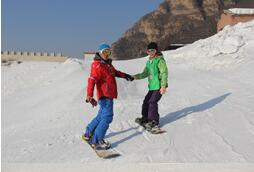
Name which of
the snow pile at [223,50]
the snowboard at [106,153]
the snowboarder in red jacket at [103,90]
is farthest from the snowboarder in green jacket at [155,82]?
the snow pile at [223,50]

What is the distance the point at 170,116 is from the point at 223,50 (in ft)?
28.8

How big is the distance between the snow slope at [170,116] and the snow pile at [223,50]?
40 millimetres

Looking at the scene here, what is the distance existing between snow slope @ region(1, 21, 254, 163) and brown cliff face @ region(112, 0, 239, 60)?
155 feet

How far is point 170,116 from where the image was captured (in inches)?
313

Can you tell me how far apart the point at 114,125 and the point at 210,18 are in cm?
6575

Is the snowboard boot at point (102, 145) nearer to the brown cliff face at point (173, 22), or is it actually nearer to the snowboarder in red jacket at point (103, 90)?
the snowboarder in red jacket at point (103, 90)

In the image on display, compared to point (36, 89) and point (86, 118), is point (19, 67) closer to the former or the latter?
point (36, 89)

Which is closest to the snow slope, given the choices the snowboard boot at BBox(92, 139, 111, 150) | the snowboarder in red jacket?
the snowboard boot at BBox(92, 139, 111, 150)

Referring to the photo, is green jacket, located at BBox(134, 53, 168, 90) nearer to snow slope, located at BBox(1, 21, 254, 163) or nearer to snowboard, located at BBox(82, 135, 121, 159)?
snow slope, located at BBox(1, 21, 254, 163)

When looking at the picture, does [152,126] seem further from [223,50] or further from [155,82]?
[223,50]

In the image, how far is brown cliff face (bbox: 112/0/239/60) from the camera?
65000 millimetres

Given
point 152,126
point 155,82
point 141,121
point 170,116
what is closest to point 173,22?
point 170,116

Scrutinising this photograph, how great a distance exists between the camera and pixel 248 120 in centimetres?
772

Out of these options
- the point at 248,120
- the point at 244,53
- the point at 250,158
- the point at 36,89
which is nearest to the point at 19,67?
the point at 36,89
